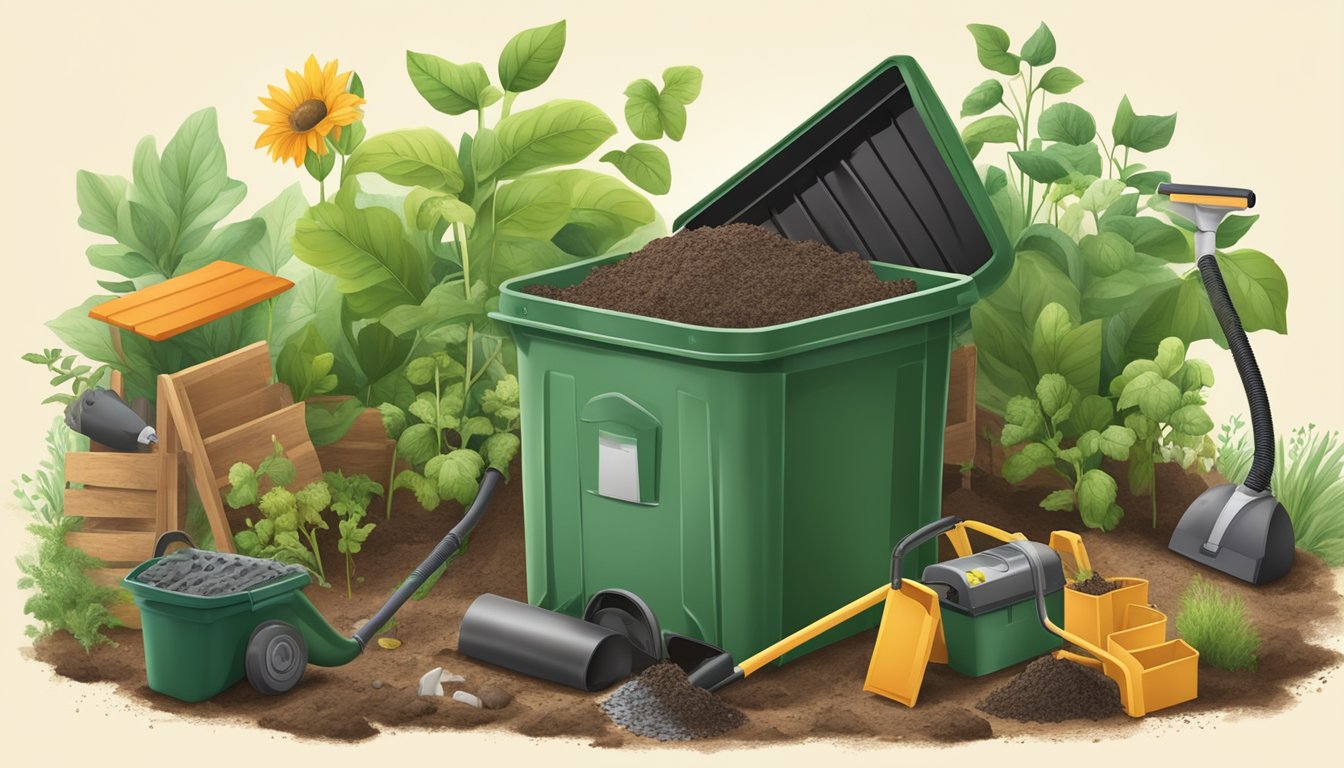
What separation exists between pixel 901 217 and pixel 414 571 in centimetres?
179

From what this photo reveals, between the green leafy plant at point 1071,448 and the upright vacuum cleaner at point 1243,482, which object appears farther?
the green leafy plant at point 1071,448

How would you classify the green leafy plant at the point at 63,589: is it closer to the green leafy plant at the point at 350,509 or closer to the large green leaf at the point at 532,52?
→ the green leafy plant at the point at 350,509

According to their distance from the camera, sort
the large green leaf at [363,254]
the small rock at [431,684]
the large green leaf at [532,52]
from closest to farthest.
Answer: the small rock at [431,684] < the large green leaf at [363,254] < the large green leaf at [532,52]

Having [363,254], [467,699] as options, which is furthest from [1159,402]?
[363,254]

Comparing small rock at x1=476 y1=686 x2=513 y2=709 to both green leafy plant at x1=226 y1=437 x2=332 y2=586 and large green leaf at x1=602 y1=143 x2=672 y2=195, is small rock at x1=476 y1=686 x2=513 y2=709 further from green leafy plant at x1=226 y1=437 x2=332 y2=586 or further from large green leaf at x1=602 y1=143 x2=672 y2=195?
large green leaf at x1=602 y1=143 x2=672 y2=195

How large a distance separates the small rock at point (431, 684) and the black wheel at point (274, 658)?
0.32 metres

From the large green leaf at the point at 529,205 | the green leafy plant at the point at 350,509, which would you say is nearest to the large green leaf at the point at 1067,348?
the large green leaf at the point at 529,205

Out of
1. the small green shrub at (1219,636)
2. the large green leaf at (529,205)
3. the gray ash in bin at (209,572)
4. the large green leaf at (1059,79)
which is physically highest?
the large green leaf at (1059,79)

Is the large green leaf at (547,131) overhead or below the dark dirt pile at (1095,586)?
overhead

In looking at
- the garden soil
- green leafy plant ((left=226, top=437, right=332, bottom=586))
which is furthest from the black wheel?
green leafy plant ((left=226, top=437, right=332, bottom=586))

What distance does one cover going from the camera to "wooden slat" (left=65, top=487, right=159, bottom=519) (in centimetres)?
561

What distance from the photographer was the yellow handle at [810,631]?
4.75 metres

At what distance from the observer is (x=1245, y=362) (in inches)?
221

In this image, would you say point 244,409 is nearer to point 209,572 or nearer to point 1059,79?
point 209,572
